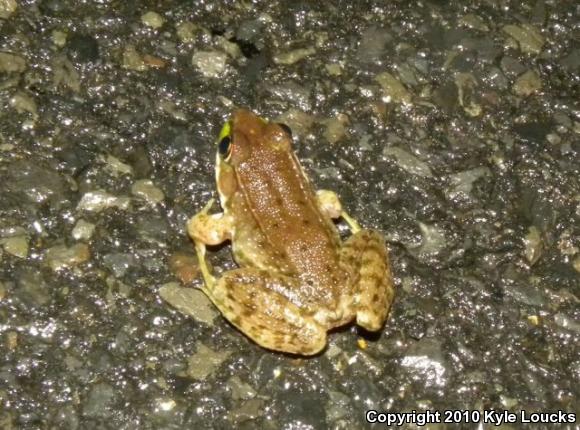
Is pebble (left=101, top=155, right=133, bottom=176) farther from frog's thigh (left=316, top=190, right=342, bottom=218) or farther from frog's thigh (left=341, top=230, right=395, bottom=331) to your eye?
frog's thigh (left=341, top=230, right=395, bottom=331)

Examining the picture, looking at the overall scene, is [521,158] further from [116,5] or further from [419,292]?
[116,5]

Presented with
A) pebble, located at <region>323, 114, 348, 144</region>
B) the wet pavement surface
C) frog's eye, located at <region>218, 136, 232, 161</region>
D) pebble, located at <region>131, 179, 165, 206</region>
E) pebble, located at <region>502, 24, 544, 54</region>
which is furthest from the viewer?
pebble, located at <region>502, 24, 544, 54</region>

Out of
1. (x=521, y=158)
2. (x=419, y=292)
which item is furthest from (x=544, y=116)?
(x=419, y=292)

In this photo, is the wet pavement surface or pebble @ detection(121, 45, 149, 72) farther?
pebble @ detection(121, 45, 149, 72)

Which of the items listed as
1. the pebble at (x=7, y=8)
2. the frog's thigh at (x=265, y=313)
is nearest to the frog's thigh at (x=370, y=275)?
the frog's thigh at (x=265, y=313)

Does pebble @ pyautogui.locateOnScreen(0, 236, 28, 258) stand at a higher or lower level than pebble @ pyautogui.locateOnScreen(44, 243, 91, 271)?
higher

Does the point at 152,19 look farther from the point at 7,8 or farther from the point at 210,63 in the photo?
the point at 7,8

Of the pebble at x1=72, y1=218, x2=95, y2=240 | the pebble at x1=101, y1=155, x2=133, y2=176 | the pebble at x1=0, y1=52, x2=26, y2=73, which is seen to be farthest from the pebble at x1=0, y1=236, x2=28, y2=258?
the pebble at x1=0, y1=52, x2=26, y2=73
